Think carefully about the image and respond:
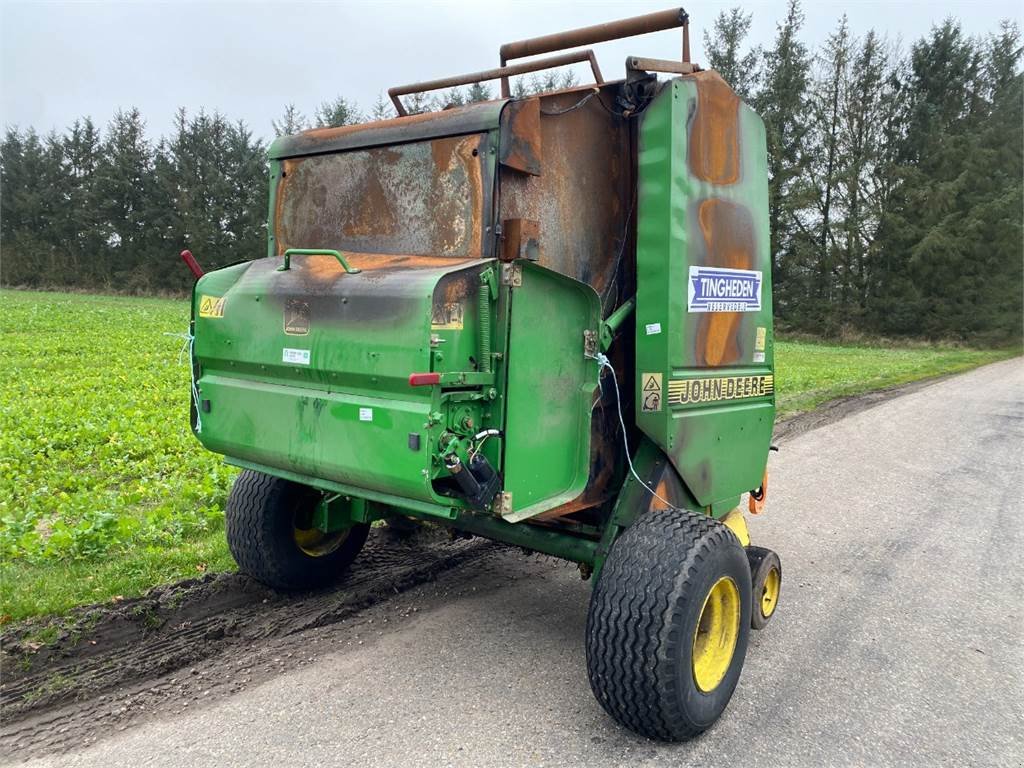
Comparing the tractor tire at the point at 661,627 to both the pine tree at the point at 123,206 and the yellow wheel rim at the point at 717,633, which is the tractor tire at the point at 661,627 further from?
the pine tree at the point at 123,206

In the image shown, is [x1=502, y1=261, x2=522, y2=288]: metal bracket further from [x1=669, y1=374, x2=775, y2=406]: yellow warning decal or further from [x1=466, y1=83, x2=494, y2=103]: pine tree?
[x1=466, y1=83, x2=494, y2=103]: pine tree

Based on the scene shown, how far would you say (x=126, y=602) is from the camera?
12.7 feet

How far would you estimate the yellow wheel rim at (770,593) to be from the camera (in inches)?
159

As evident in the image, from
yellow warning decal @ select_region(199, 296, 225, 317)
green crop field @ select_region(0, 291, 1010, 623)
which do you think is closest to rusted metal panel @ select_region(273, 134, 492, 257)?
yellow warning decal @ select_region(199, 296, 225, 317)

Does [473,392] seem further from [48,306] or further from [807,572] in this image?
[48,306]

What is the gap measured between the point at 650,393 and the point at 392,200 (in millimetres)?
1434

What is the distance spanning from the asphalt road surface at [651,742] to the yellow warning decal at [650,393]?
4.18 feet

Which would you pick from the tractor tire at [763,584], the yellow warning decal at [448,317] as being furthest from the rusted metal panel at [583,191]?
the tractor tire at [763,584]

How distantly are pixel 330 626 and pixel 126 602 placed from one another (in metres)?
1.04

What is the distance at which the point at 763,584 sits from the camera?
3.89 m

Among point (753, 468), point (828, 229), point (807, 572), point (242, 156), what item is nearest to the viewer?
point (753, 468)

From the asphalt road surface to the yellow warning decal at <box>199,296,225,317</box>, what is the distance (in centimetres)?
164

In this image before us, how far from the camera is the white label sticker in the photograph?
3.10 metres

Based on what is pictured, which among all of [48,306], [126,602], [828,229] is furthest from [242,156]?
[126,602]
